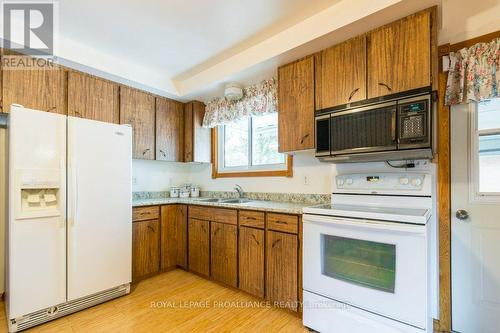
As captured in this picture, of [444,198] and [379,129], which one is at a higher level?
[379,129]

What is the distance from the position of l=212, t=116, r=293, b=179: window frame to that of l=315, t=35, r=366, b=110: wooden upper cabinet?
862mm

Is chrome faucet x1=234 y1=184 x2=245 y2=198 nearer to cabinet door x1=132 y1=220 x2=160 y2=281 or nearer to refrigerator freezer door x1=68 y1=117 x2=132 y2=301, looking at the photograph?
cabinet door x1=132 y1=220 x2=160 y2=281

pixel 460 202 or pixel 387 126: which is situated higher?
pixel 387 126

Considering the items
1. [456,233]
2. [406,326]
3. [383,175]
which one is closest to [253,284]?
[406,326]

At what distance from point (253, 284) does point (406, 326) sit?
127 centimetres

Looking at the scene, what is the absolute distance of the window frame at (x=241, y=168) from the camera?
2816 millimetres

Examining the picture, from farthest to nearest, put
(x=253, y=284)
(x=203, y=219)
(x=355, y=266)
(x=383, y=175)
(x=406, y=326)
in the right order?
(x=203, y=219) → (x=253, y=284) → (x=383, y=175) → (x=355, y=266) → (x=406, y=326)

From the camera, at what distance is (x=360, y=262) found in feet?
5.60

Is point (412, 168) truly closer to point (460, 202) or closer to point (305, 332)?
point (460, 202)

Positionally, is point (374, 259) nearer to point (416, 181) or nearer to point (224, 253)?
point (416, 181)

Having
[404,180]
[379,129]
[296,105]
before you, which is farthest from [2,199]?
[404,180]

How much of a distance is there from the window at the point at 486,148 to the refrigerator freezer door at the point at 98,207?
2928mm

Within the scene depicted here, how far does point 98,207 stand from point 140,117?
1.26 meters

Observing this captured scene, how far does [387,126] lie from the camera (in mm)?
1729
